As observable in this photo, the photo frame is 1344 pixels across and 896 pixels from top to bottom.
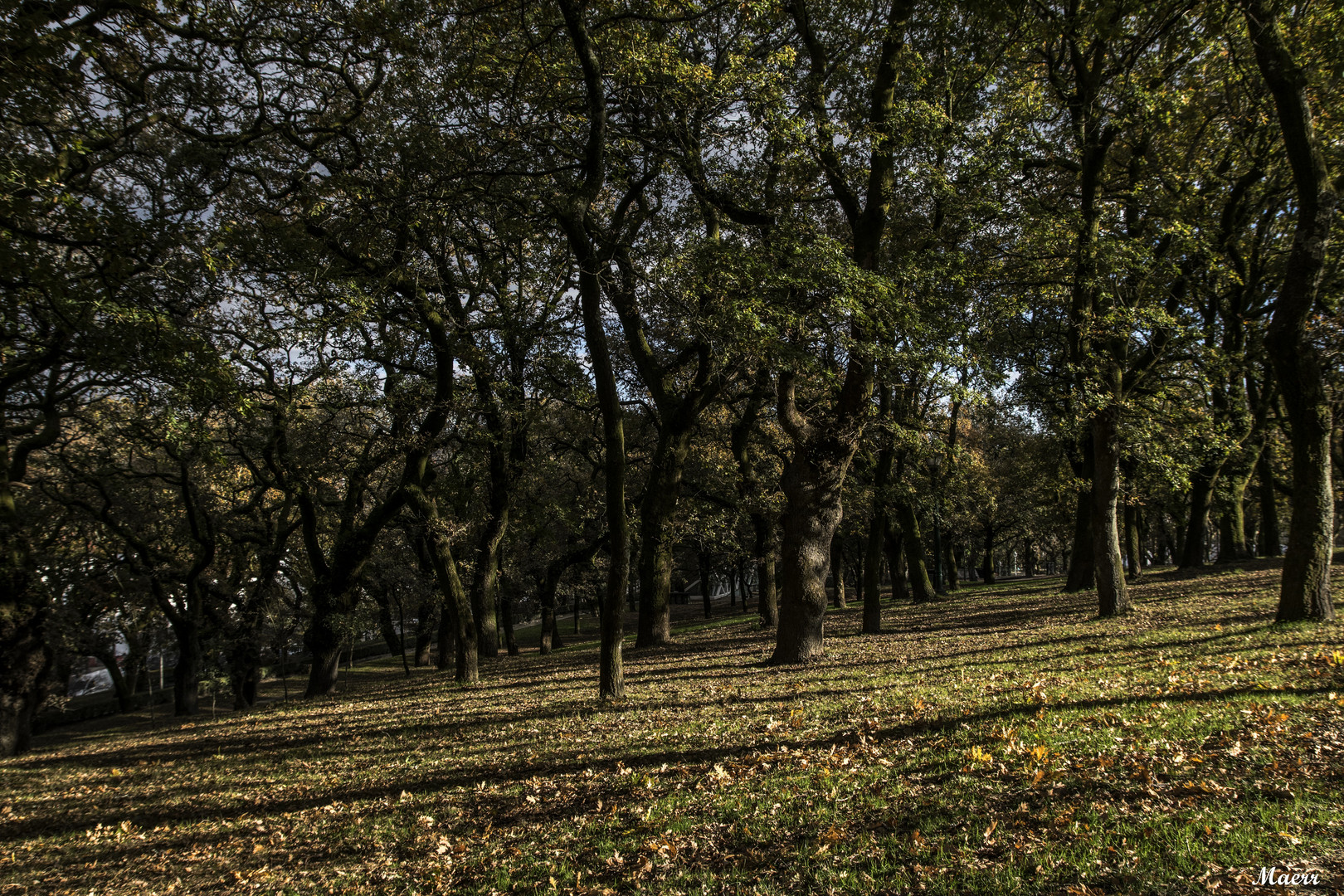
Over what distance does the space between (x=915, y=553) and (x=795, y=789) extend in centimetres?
2206

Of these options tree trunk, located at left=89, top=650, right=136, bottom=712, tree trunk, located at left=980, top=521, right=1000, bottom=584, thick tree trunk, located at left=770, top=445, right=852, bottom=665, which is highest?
thick tree trunk, located at left=770, top=445, right=852, bottom=665

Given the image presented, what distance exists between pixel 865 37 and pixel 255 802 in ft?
53.5

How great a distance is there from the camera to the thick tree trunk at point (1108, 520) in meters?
14.5

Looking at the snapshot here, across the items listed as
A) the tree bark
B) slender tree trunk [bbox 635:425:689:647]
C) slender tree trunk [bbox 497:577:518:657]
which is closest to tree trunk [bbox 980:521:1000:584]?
slender tree trunk [bbox 497:577:518:657]

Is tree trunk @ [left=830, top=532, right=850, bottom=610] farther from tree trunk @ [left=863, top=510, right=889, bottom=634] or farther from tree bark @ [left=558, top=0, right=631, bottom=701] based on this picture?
tree bark @ [left=558, top=0, right=631, bottom=701]

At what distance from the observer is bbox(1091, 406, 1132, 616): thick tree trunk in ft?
47.6

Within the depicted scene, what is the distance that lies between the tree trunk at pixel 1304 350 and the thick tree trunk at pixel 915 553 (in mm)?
14491

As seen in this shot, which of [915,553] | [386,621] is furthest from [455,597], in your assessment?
[386,621]

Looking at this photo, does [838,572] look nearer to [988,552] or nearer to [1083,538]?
[1083,538]

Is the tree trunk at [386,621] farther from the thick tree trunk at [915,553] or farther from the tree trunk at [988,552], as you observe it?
the tree trunk at [988,552]

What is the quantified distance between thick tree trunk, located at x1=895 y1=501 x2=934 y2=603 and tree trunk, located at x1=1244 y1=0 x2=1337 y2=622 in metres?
14.5

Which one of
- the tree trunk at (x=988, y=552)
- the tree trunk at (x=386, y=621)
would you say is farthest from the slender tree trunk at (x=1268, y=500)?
the tree trunk at (x=386, y=621)

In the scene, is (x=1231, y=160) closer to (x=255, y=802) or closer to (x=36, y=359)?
(x=255, y=802)

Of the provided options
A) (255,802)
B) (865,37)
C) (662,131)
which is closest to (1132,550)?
(865,37)
